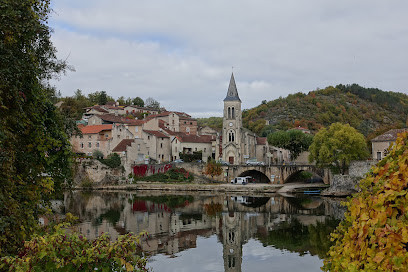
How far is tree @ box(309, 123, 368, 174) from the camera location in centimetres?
4584

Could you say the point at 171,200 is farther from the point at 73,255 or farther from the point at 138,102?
the point at 138,102

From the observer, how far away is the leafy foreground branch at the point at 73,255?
13.6 feet

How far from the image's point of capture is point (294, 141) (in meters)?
72.4

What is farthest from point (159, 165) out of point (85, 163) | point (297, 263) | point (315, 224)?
point (297, 263)

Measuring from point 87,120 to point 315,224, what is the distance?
56.6 m

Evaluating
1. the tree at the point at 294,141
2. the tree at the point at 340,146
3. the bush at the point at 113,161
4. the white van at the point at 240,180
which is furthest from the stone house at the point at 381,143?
the bush at the point at 113,161

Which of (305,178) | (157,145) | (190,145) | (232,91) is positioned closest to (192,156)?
(190,145)

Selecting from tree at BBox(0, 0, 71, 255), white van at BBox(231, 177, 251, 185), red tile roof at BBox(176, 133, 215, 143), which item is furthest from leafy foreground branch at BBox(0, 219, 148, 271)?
red tile roof at BBox(176, 133, 215, 143)

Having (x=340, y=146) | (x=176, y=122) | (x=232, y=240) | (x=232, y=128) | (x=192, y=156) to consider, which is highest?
(x=176, y=122)

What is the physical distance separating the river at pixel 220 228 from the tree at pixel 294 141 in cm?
2931

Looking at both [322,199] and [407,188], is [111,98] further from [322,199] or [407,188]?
[407,188]

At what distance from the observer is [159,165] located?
5869 centimetres

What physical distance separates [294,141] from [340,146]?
2632 centimetres

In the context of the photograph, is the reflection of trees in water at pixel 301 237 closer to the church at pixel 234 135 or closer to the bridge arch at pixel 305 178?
the bridge arch at pixel 305 178
